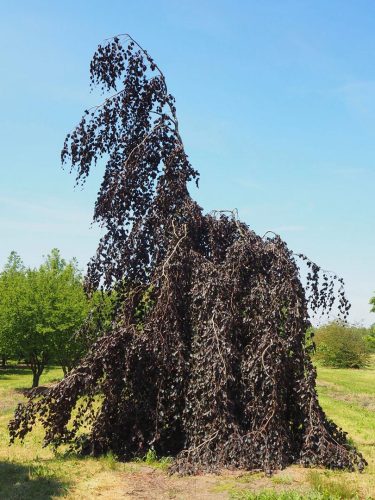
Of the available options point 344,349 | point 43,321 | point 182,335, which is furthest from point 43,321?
point 344,349

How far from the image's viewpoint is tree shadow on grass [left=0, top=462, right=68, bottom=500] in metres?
5.90

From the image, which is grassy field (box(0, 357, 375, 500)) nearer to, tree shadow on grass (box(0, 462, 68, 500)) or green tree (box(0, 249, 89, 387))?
tree shadow on grass (box(0, 462, 68, 500))

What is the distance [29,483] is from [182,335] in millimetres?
3006

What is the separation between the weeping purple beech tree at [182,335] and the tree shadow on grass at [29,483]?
2.16ft

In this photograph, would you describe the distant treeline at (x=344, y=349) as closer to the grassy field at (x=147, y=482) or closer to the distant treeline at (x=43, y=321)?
the distant treeline at (x=43, y=321)

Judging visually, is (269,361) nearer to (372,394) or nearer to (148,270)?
(148,270)

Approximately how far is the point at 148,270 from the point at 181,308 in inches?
41.4

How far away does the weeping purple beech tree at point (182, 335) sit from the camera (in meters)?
7.15

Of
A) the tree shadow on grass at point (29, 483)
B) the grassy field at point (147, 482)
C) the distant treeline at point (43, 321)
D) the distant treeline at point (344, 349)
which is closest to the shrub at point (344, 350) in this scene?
the distant treeline at point (344, 349)

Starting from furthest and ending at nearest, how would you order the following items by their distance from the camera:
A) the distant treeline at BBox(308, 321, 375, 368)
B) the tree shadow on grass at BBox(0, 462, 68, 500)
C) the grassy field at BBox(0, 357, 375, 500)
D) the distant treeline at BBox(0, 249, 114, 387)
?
the distant treeline at BBox(308, 321, 375, 368) → the distant treeline at BBox(0, 249, 114, 387) → the tree shadow on grass at BBox(0, 462, 68, 500) → the grassy field at BBox(0, 357, 375, 500)

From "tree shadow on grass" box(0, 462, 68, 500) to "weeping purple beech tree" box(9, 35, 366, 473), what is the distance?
26.0 inches

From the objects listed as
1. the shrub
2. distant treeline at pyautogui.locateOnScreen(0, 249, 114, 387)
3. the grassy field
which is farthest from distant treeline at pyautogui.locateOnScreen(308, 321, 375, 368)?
the grassy field

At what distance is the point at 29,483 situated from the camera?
251 inches

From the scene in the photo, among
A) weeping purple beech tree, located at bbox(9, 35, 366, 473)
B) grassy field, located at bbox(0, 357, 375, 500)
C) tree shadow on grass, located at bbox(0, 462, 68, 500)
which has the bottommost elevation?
tree shadow on grass, located at bbox(0, 462, 68, 500)
